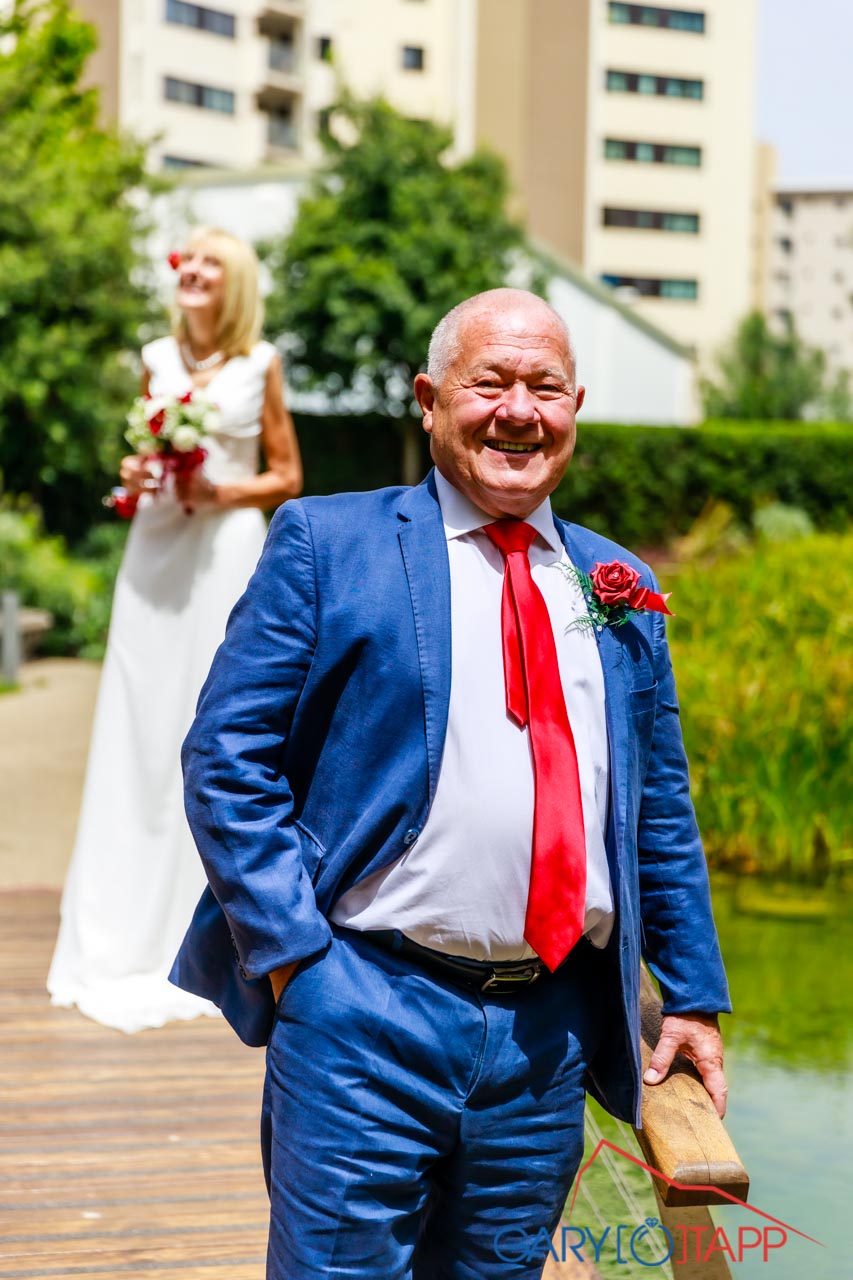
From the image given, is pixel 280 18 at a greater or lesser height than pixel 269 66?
greater

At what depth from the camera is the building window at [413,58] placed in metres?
65.2

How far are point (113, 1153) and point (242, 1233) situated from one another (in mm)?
530

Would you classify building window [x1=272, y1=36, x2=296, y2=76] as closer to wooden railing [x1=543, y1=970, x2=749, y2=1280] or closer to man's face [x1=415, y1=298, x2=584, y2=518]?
man's face [x1=415, y1=298, x2=584, y2=518]

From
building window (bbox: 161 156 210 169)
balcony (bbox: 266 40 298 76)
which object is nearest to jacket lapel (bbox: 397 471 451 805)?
building window (bbox: 161 156 210 169)

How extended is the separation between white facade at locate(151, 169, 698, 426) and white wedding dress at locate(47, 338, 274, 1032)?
27.3m

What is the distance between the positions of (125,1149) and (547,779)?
2183 millimetres

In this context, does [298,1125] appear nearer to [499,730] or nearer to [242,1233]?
[499,730]

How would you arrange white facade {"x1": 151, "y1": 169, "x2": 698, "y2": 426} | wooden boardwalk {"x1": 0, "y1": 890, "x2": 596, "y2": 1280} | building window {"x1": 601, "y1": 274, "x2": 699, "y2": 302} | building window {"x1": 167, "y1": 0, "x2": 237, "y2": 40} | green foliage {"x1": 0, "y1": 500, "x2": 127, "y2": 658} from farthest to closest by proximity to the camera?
1. building window {"x1": 601, "y1": 274, "x2": 699, "y2": 302}
2. building window {"x1": 167, "y1": 0, "x2": 237, "y2": 40}
3. white facade {"x1": 151, "y1": 169, "x2": 698, "y2": 426}
4. green foliage {"x1": 0, "y1": 500, "x2": 127, "y2": 658}
5. wooden boardwalk {"x1": 0, "y1": 890, "x2": 596, "y2": 1280}

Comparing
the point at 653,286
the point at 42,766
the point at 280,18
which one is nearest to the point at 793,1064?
the point at 42,766

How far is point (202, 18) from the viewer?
204 feet

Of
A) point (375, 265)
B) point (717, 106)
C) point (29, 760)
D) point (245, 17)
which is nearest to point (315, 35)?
point (245, 17)

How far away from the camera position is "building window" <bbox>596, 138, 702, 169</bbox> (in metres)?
69.7

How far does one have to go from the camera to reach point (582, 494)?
29.8m

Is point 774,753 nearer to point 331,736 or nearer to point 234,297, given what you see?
point 234,297
